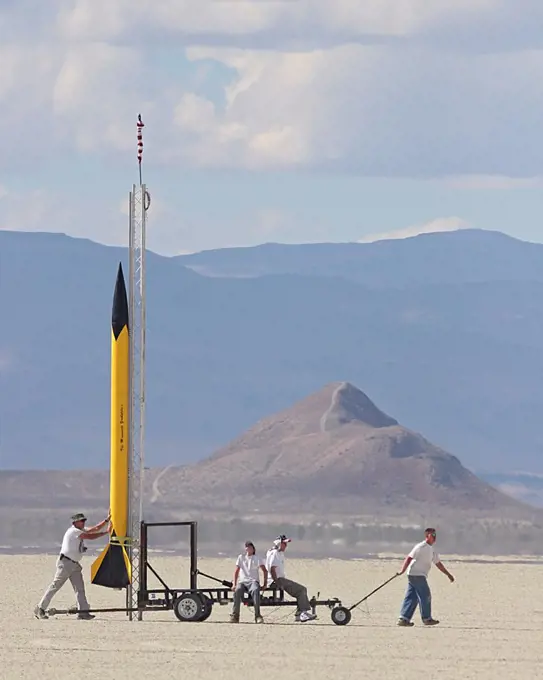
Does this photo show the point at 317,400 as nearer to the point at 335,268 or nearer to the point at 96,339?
the point at 96,339

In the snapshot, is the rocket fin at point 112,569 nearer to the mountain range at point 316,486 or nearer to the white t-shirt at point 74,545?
the white t-shirt at point 74,545

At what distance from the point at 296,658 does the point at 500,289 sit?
14624cm

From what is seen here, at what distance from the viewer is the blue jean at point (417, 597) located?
920 inches

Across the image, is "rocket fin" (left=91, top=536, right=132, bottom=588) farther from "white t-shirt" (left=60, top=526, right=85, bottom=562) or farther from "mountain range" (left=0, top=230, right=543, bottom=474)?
"mountain range" (left=0, top=230, right=543, bottom=474)

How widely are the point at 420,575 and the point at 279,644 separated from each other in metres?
2.46

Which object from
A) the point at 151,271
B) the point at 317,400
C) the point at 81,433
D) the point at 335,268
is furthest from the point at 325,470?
the point at 335,268

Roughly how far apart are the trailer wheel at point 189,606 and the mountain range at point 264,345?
92200 millimetres

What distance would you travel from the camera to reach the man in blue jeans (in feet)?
76.2

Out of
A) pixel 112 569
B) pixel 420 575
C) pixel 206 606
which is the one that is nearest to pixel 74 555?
pixel 112 569

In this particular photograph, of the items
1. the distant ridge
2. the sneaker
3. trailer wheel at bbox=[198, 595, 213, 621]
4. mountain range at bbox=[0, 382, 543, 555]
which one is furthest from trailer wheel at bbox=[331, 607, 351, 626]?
the distant ridge

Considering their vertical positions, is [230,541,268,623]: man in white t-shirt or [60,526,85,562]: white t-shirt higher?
[60,526,85,562]: white t-shirt

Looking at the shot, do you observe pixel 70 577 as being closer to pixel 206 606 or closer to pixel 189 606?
pixel 189 606

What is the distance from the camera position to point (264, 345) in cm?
14688

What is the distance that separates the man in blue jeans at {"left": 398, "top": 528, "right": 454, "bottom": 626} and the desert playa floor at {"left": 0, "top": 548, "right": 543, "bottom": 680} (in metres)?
0.21
